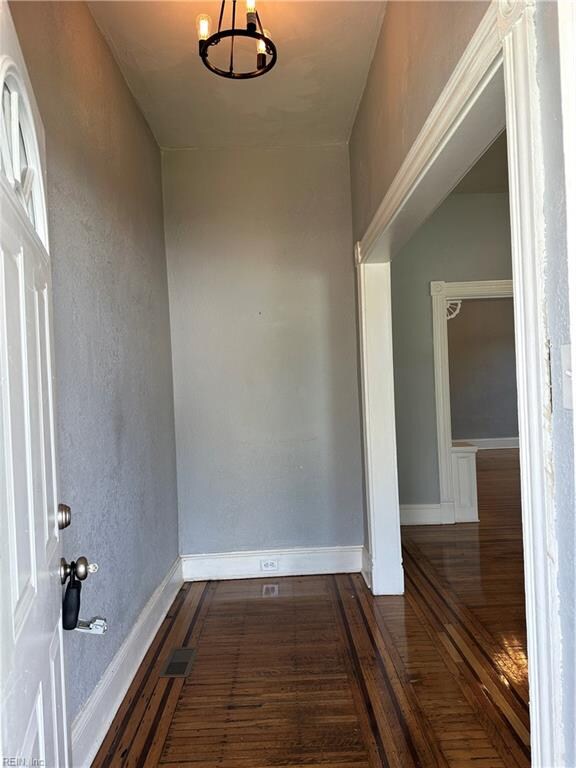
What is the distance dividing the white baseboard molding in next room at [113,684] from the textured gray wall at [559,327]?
5.12ft

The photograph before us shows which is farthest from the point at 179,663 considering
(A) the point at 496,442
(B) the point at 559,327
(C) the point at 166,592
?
(A) the point at 496,442

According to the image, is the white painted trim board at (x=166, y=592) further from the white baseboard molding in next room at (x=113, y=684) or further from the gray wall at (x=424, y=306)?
the gray wall at (x=424, y=306)

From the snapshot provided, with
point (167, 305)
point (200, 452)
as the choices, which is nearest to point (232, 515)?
point (200, 452)

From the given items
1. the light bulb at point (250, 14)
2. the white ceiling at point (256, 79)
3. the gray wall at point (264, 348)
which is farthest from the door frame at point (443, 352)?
the light bulb at point (250, 14)

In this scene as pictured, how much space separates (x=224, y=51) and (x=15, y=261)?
81.2 inches

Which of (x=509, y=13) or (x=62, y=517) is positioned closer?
(x=509, y=13)

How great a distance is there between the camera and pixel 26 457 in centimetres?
90

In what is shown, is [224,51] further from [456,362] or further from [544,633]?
[456,362]

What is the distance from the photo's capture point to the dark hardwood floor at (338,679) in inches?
68.2

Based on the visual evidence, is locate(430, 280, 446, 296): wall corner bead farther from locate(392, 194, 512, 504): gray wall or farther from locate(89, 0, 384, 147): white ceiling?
locate(89, 0, 384, 147): white ceiling

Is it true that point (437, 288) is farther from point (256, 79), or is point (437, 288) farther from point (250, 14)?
point (250, 14)

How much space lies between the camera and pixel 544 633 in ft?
3.02

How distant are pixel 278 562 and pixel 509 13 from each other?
3168 mm

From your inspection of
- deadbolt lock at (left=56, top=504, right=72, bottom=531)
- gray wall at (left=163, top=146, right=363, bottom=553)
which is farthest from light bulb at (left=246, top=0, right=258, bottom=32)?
deadbolt lock at (left=56, top=504, right=72, bottom=531)
